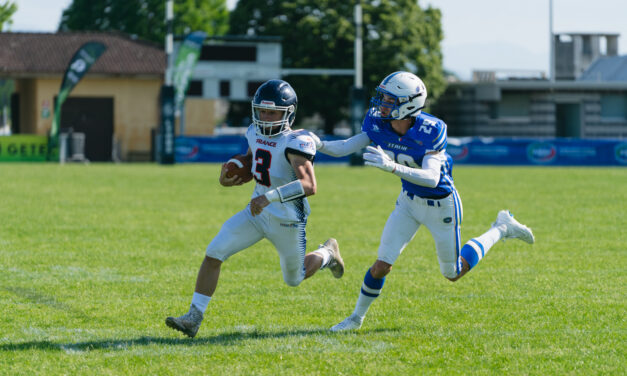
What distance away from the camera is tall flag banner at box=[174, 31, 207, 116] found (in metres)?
33.3

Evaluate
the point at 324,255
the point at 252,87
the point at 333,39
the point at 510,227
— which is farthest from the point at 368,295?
the point at 333,39

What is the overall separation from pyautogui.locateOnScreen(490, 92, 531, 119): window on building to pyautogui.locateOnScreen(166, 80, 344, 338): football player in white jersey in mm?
44998

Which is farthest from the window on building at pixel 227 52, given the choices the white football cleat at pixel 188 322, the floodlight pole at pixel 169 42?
the white football cleat at pixel 188 322

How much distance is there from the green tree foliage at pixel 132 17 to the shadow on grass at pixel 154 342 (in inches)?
1939

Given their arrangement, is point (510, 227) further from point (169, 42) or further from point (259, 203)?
point (169, 42)

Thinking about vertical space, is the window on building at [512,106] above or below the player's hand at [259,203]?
above

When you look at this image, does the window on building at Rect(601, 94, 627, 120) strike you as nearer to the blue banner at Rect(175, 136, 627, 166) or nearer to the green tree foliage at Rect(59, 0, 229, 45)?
the blue banner at Rect(175, 136, 627, 166)

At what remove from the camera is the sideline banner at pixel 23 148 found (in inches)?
1326

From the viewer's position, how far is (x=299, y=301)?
7.87 meters

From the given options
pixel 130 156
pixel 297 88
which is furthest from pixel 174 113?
pixel 297 88

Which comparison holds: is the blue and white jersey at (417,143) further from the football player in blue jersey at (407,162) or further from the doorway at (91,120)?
the doorway at (91,120)

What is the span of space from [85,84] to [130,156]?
383 cm

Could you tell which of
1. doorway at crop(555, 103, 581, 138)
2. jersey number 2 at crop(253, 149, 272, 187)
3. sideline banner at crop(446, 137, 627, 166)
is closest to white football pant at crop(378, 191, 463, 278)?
jersey number 2 at crop(253, 149, 272, 187)

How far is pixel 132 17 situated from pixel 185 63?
906 inches
